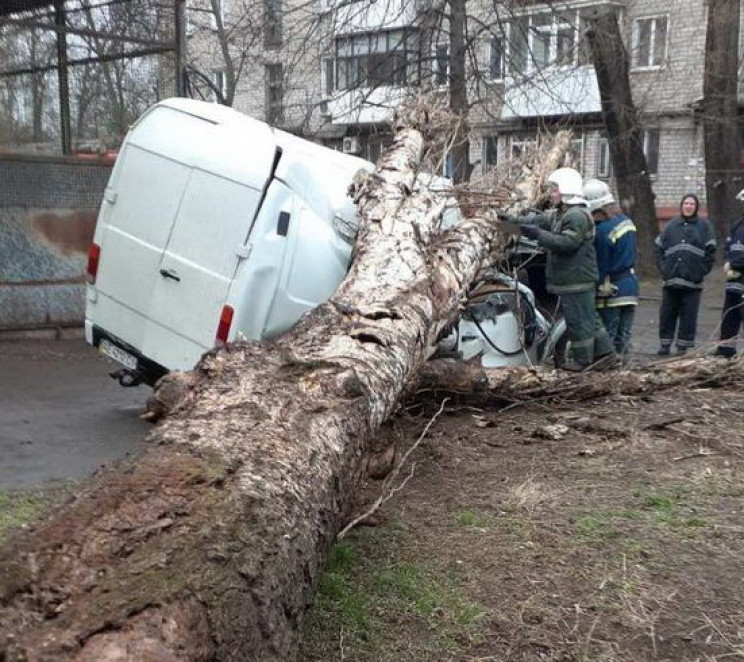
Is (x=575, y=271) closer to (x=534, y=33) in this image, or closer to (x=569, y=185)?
(x=569, y=185)

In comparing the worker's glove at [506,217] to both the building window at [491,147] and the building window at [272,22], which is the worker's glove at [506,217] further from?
the building window at [491,147]

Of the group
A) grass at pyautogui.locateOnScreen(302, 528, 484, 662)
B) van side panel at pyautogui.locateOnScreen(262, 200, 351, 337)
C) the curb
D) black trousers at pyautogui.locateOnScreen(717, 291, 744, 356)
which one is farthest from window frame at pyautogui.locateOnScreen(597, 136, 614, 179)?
grass at pyautogui.locateOnScreen(302, 528, 484, 662)

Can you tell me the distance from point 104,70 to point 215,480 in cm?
925

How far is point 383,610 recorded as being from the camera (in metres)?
3.27

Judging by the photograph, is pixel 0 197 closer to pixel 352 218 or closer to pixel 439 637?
pixel 352 218

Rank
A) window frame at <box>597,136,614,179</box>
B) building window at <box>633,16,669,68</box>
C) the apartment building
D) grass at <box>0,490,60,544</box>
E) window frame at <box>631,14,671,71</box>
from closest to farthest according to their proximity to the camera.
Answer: grass at <box>0,490,60,544</box> < the apartment building < window frame at <box>631,14,671,71</box> < building window at <box>633,16,669,68</box> < window frame at <box>597,136,614,179</box>

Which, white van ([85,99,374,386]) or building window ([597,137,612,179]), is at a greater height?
building window ([597,137,612,179])

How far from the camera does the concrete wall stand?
33.3 feet

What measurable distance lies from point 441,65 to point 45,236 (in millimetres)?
7561

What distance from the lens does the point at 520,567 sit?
3611 mm

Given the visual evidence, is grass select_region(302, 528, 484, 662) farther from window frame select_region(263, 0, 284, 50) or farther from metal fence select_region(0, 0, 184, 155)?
window frame select_region(263, 0, 284, 50)

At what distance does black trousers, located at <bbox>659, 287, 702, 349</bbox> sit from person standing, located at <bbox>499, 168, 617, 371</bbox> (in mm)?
2474

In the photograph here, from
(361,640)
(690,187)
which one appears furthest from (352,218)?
(690,187)

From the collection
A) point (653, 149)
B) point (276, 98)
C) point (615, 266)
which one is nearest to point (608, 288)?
point (615, 266)
